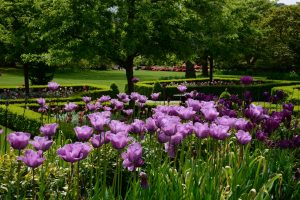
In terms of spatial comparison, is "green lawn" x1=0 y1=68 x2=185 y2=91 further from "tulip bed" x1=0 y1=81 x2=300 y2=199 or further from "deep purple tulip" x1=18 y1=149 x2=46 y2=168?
"deep purple tulip" x1=18 y1=149 x2=46 y2=168

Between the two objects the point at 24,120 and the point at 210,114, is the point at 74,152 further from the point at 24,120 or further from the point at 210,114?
the point at 24,120

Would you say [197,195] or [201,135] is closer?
[197,195]

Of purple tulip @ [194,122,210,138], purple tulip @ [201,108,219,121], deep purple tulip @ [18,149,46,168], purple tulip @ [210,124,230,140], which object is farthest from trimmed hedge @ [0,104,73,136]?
deep purple tulip @ [18,149,46,168]

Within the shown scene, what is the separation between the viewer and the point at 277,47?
121 feet

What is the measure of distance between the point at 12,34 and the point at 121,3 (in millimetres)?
7138

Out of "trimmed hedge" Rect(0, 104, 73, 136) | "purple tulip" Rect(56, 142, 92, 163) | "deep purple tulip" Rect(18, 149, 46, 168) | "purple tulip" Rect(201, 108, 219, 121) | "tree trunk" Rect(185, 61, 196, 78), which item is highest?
"purple tulip" Rect(201, 108, 219, 121)

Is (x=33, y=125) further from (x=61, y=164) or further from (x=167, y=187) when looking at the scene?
(x=167, y=187)

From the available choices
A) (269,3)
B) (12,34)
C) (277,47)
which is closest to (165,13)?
(12,34)

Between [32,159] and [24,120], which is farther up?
[32,159]

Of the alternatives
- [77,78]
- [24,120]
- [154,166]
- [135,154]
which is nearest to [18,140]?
[135,154]

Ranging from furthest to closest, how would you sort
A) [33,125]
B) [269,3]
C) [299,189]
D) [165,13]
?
[269,3] < [165,13] < [33,125] < [299,189]

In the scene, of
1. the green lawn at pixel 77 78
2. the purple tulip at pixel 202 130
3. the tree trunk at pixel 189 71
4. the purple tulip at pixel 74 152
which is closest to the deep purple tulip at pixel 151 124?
the purple tulip at pixel 202 130

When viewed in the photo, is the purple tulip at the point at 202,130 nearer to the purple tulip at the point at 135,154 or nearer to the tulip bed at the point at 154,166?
the tulip bed at the point at 154,166

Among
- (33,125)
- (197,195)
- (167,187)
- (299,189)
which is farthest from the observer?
(33,125)
